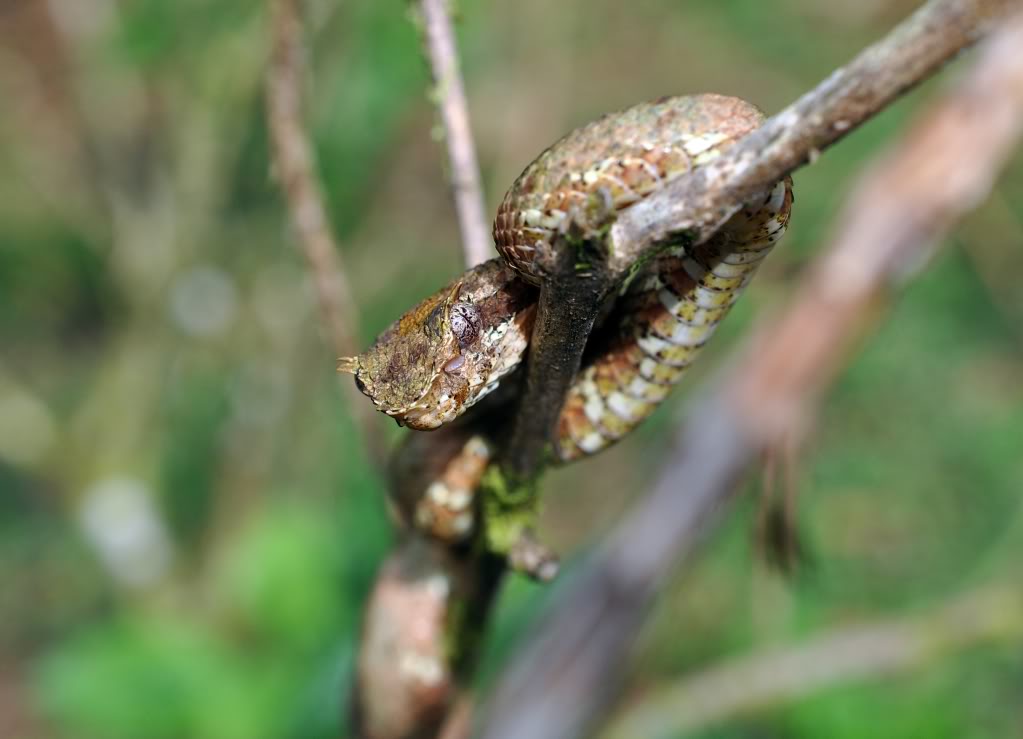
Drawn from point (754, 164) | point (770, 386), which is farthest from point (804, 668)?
point (754, 164)

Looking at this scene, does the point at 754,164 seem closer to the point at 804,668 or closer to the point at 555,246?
the point at 555,246

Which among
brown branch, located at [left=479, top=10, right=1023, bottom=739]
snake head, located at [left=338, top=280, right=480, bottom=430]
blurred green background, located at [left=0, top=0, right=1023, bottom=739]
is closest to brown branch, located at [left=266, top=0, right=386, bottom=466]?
snake head, located at [left=338, top=280, right=480, bottom=430]

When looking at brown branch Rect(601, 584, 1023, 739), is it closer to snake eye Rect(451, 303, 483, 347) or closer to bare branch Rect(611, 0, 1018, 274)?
snake eye Rect(451, 303, 483, 347)

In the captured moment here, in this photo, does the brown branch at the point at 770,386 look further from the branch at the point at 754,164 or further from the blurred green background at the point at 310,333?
the branch at the point at 754,164

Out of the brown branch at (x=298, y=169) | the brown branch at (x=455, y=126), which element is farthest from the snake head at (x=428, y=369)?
the brown branch at (x=298, y=169)

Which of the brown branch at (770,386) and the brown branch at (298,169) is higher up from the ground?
the brown branch at (298,169)

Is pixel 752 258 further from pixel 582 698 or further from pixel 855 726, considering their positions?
pixel 855 726
